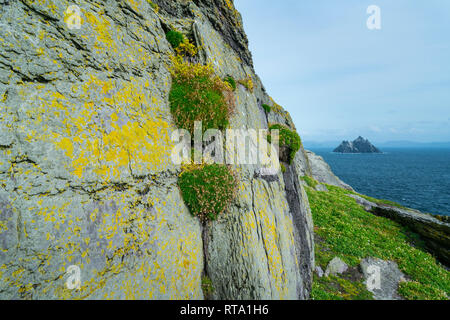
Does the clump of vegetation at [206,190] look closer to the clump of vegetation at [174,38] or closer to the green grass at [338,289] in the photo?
the clump of vegetation at [174,38]

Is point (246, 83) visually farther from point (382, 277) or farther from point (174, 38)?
point (382, 277)

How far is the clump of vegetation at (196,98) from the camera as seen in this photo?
7.87m

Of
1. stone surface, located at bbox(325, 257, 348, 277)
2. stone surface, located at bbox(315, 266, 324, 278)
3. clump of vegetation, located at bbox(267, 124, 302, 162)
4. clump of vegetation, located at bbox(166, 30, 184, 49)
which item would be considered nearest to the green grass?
stone surface, located at bbox(315, 266, 324, 278)

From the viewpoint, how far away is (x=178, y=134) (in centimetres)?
777

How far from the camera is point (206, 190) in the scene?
7.39m

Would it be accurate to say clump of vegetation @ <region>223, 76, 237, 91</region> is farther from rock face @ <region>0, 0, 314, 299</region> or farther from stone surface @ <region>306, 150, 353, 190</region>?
stone surface @ <region>306, 150, 353, 190</region>

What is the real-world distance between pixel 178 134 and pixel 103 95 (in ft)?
9.51

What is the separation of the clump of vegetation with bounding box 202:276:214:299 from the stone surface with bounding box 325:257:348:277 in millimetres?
8619

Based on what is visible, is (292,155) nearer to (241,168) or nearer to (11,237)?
(241,168)

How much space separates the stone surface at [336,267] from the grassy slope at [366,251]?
1.02 ft

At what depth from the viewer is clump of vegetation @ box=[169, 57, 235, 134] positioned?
7.87m

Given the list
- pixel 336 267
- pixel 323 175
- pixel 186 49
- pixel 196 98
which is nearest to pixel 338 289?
pixel 336 267

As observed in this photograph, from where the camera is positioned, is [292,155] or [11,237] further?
[292,155]
